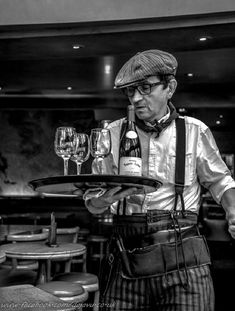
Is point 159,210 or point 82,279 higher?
point 159,210

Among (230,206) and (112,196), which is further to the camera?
(230,206)

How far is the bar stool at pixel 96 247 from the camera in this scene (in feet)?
20.4

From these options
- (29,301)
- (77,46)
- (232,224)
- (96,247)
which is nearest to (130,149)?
(232,224)

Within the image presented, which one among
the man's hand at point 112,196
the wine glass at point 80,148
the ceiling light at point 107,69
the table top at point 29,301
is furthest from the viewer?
the ceiling light at point 107,69

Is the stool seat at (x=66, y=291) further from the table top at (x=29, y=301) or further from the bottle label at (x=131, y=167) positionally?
the bottle label at (x=131, y=167)

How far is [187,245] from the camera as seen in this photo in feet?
5.57

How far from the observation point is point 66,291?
3410 mm

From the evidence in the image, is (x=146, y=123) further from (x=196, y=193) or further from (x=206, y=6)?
(x=206, y=6)

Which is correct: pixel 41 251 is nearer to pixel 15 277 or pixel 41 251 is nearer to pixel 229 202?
pixel 15 277

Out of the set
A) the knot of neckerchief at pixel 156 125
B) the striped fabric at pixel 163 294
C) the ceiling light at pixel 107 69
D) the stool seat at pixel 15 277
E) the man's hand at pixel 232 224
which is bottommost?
the stool seat at pixel 15 277

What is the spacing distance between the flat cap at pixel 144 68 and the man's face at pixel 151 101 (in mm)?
31

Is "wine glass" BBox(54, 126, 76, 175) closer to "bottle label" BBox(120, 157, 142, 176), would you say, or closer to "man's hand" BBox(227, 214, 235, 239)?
"bottle label" BBox(120, 157, 142, 176)

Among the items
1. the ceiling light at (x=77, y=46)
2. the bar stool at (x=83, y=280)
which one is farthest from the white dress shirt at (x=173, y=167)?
the ceiling light at (x=77, y=46)

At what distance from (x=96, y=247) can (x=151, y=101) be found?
17.9ft
